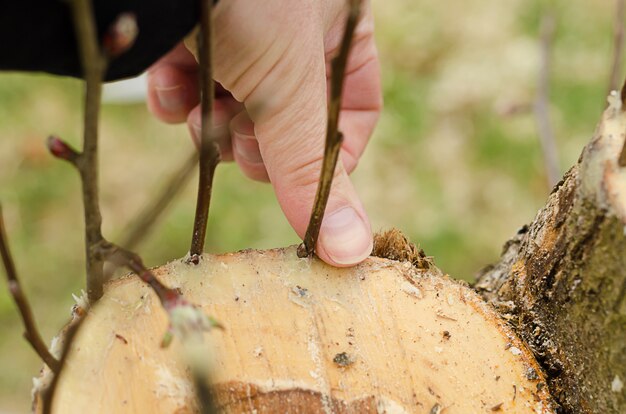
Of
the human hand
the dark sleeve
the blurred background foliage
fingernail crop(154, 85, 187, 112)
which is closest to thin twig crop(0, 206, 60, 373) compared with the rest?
the dark sleeve

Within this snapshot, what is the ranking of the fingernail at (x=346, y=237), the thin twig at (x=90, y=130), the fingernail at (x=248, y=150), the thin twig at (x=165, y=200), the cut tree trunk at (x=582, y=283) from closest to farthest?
1. the thin twig at (x=90, y=130)
2. the thin twig at (x=165, y=200)
3. the cut tree trunk at (x=582, y=283)
4. the fingernail at (x=346, y=237)
5. the fingernail at (x=248, y=150)

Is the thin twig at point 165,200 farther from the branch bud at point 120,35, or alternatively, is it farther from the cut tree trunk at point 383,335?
the cut tree trunk at point 383,335

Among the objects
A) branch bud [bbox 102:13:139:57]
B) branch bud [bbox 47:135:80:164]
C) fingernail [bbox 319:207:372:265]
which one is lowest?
fingernail [bbox 319:207:372:265]

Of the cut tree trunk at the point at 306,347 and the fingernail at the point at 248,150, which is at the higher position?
the fingernail at the point at 248,150

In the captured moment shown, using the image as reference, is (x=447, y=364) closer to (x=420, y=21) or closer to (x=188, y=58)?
(x=188, y=58)

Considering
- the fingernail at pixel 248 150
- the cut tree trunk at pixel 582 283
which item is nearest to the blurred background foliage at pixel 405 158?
the fingernail at pixel 248 150

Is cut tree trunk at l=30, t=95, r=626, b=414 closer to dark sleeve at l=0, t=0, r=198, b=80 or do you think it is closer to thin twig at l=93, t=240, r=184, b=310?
thin twig at l=93, t=240, r=184, b=310
